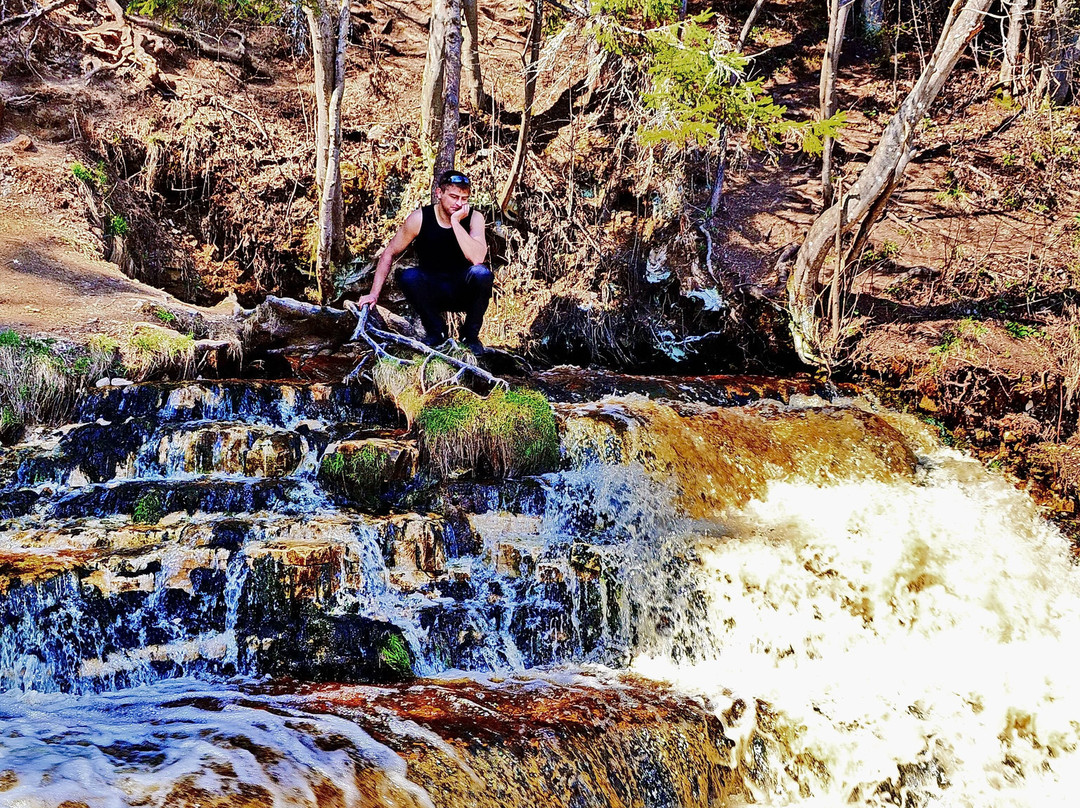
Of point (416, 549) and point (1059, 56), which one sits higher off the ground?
point (1059, 56)

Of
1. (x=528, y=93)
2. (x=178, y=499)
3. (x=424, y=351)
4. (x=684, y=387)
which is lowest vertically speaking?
(x=178, y=499)

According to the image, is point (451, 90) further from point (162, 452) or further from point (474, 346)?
point (162, 452)

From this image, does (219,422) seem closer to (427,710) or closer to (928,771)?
(427,710)

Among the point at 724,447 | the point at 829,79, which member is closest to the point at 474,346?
the point at 724,447

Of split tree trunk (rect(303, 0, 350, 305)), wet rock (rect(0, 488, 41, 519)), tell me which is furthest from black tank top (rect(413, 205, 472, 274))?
wet rock (rect(0, 488, 41, 519))

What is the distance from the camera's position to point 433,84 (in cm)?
973

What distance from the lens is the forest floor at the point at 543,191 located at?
25.0ft

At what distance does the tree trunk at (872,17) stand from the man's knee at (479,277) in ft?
36.2

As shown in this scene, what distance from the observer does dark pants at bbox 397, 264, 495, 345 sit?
6.81m

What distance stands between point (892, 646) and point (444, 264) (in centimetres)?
446

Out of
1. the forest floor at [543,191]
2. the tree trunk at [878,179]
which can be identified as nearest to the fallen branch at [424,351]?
the forest floor at [543,191]

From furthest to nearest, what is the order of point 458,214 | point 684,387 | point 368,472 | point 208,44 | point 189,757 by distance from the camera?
1. point 208,44
2. point 684,387
3. point 458,214
4. point 368,472
5. point 189,757

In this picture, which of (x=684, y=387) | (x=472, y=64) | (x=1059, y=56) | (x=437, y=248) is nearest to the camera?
(x=437, y=248)

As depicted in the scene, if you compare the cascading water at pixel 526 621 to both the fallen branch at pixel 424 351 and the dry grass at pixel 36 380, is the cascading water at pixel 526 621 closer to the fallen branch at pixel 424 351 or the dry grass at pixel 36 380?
the dry grass at pixel 36 380
